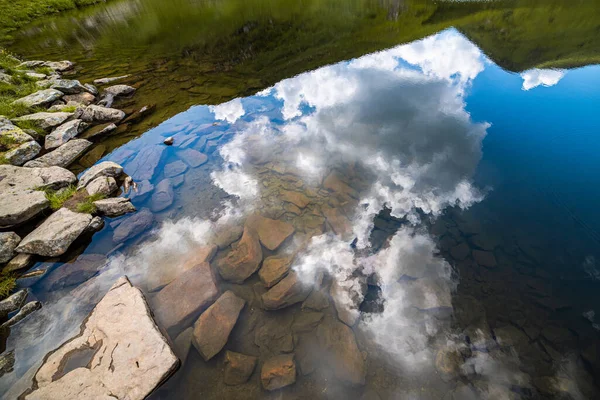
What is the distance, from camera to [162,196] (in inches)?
436

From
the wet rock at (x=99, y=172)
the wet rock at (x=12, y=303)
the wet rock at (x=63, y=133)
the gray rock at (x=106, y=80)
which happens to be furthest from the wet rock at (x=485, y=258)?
the gray rock at (x=106, y=80)

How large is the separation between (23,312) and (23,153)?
9.39 metres

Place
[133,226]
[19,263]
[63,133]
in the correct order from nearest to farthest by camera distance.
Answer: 1. [19,263]
2. [133,226]
3. [63,133]

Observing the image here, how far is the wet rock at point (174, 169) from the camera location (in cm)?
1249

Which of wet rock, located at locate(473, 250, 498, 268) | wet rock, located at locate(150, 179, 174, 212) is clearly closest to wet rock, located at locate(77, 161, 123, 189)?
wet rock, located at locate(150, 179, 174, 212)

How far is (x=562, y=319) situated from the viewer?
260 inches

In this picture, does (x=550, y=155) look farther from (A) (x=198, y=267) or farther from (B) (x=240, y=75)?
(B) (x=240, y=75)

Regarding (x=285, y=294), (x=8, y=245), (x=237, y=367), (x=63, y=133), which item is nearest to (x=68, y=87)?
(x=63, y=133)

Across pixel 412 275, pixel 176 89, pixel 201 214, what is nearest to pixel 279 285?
pixel 412 275

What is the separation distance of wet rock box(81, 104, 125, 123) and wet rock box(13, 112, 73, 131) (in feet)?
3.02

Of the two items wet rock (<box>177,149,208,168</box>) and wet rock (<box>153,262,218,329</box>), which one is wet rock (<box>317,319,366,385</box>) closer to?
wet rock (<box>153,262,218,329</box>)

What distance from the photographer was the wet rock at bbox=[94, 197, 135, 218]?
9.97 meters

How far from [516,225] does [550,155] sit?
5.96 m

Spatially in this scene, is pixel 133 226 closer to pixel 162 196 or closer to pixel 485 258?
pixel 162 196
